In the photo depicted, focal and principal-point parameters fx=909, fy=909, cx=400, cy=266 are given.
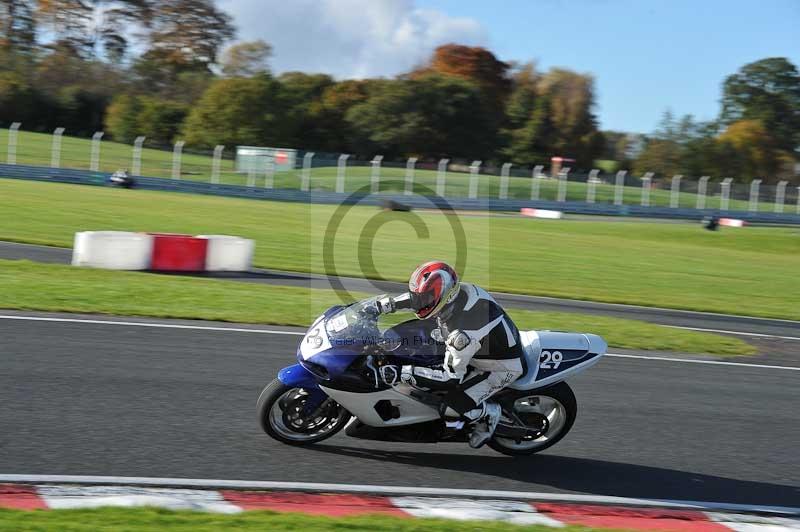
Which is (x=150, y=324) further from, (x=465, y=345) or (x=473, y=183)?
(x=473, y=183)

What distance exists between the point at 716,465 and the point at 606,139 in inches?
3039

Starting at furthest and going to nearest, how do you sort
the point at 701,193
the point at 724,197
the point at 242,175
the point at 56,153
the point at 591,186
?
1. the point at 724,197
2. the point at 701,193
3. the point at 591,186
4. the point at 242,175
5. the point at 56,153

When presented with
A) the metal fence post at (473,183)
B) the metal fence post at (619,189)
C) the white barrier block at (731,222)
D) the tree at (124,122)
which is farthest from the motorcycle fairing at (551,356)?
the tree at (124,122)

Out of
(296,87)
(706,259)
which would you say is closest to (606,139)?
(296,87)

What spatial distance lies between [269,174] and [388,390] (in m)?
36.8

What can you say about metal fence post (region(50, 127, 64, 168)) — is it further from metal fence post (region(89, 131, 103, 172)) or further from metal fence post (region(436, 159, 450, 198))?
metal fence post (region(436, 159, 450, 198))

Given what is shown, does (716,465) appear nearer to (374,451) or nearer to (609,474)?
(609,474)

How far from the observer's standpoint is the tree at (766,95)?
308ft

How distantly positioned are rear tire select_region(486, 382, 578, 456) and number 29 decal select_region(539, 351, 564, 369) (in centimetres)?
20

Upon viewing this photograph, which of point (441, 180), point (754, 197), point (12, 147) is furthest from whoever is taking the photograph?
point (754, 197)

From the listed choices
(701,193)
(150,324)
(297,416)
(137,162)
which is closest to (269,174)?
(137,162)

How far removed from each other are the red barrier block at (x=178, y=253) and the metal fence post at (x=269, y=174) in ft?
83.4

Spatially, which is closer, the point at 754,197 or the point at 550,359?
the point at 550,359

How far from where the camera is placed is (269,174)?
42531 millimetres
